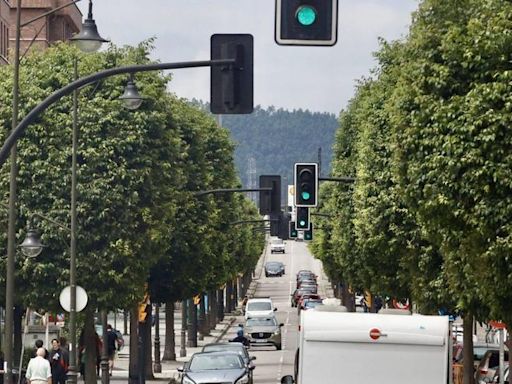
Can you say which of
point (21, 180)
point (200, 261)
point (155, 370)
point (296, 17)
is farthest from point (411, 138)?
point (155, 370)

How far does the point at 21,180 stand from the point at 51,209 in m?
1.14

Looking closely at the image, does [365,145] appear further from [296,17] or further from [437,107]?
[296,17]

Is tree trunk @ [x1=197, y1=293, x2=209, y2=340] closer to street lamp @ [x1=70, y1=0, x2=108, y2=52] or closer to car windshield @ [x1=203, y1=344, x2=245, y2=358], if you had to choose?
car windshield @ [x1=203, y1=344, x2=245, y2=358]

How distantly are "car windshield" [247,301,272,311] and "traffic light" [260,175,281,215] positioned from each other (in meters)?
35.6

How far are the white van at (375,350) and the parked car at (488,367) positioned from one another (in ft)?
65.8

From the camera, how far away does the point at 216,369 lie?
1866 inches

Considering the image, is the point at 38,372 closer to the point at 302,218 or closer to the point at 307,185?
the point at 307,185

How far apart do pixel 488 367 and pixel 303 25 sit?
98.3 ft

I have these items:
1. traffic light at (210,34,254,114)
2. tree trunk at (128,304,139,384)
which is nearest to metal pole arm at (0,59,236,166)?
traffic light at (210,34,254,114)

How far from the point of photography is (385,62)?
55406mm

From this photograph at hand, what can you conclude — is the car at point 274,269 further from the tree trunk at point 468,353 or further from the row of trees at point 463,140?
the row of trees at point 463,140

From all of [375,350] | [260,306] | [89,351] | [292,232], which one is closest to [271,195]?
[89,351]

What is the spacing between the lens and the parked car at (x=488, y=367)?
149ft

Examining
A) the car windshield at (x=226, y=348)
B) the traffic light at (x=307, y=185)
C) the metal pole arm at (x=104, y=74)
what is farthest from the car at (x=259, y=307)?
the metal pole arm at (x=104, y=74)
